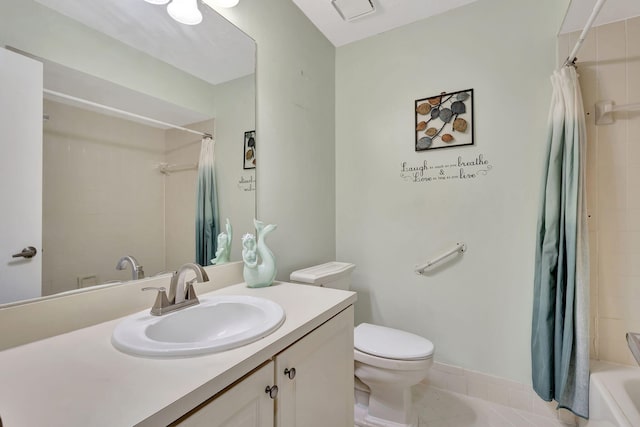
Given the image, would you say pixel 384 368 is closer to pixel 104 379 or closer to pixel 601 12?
pixel 104 379

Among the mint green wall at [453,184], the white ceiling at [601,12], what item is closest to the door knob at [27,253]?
the mint green wall at [453,184]

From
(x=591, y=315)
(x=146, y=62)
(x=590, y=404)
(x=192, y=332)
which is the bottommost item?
→ (x=590, y=404)

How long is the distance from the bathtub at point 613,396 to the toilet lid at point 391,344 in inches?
26.3

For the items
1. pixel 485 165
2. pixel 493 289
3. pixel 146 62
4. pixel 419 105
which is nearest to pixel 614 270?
pixel 493 289

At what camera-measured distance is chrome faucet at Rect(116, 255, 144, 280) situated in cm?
97

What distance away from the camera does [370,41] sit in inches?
81.3

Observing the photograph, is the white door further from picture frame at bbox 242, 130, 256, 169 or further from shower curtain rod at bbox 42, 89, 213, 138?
picture frame at bbox 242, 130, 256, 169

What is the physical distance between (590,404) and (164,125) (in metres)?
2.27

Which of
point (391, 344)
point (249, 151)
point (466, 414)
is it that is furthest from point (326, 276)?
point (466, 414)

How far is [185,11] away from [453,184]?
1672 millimetres

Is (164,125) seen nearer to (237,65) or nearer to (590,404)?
(237,65)

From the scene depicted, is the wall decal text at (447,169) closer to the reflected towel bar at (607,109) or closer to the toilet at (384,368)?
the reflected towel bar at (607,109)

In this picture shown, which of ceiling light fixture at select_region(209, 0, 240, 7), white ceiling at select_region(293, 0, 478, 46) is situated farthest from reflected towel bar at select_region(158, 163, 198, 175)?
white ceiling at select_region(293, 0, 478, 46)

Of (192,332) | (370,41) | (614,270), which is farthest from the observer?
(370,41)
